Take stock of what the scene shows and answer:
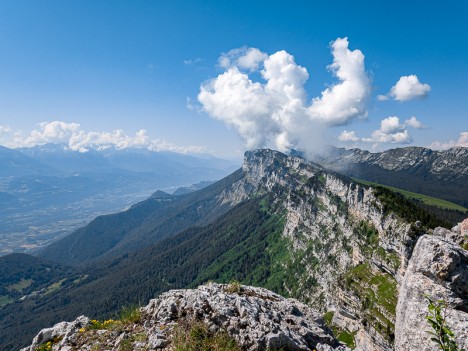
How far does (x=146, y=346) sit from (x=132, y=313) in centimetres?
425

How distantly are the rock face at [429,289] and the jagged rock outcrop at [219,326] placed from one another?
377cm

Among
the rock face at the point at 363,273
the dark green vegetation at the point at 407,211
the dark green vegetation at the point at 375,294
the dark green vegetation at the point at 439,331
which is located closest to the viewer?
the dark green vegetation at the point at 439,331

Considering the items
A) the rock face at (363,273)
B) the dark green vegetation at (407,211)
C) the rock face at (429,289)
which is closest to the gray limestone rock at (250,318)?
the rock face at (429,289)

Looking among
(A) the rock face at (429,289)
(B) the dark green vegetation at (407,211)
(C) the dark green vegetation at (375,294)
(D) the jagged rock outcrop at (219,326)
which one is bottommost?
(C) the dark green vegetation at (375,294)

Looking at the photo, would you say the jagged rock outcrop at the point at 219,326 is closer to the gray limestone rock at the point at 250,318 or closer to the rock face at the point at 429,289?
the gray limestone rock at the point at 250,318

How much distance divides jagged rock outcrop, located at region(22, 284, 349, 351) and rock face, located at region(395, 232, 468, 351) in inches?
148

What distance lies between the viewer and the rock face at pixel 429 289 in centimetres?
1031

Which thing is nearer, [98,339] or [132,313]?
[98,339]

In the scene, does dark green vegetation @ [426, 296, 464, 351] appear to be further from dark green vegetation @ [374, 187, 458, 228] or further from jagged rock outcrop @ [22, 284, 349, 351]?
dark green vegetation @ [374, 187, 458, 228]

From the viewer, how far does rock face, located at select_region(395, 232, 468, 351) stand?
10312 mm

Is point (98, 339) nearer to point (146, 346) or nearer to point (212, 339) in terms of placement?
point (146, 346)

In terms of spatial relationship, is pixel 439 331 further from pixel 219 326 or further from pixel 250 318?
pixel 219 326

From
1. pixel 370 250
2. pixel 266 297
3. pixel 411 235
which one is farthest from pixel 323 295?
pixel 266 297

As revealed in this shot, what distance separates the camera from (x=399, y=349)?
10836mm
